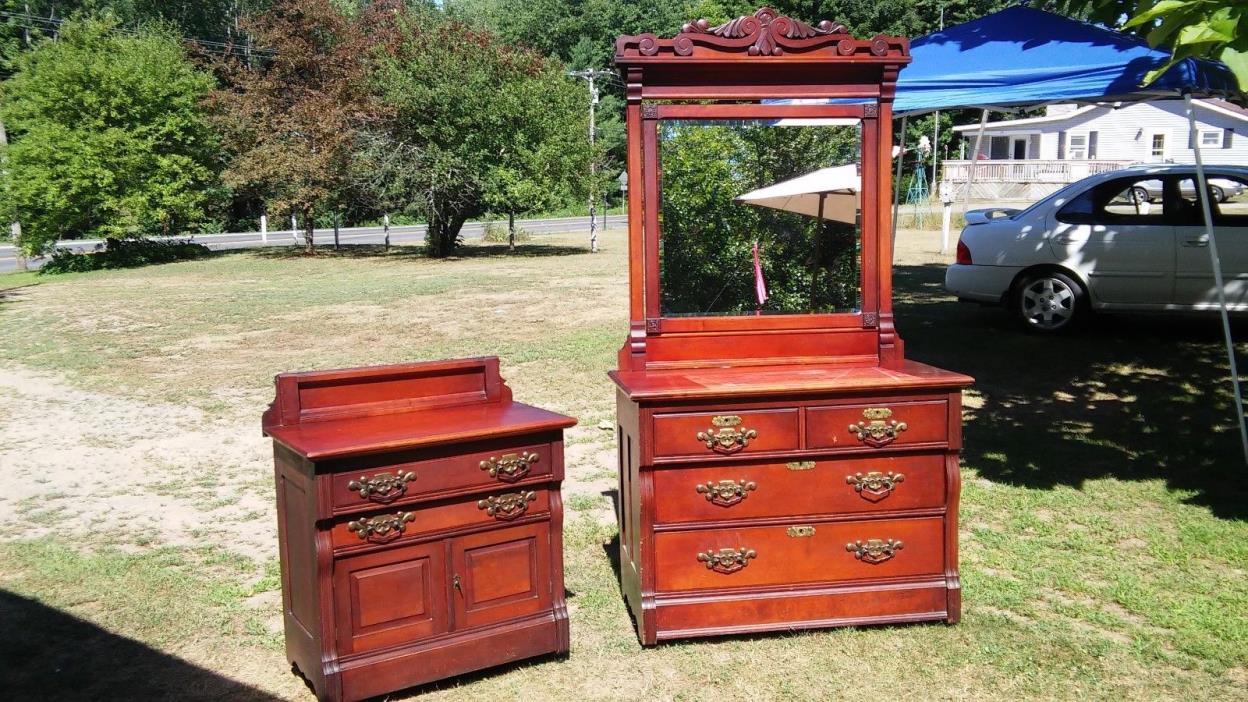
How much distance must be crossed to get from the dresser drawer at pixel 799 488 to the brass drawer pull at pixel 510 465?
0.57 m

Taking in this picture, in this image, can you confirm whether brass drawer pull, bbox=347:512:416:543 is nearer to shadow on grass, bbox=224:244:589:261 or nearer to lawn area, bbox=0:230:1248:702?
lawn area, bbox=0:230:1248:702

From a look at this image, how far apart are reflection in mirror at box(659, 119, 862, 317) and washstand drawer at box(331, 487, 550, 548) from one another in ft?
3.93

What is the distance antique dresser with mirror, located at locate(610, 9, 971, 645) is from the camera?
13.6ft

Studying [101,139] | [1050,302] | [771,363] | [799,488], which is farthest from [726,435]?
[101,139]

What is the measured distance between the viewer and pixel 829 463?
421cm

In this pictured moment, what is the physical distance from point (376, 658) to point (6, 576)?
8.27 feet

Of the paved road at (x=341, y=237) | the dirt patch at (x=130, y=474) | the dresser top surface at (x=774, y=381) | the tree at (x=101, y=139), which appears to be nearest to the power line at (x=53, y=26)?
the paved road at (x=341, y=237)

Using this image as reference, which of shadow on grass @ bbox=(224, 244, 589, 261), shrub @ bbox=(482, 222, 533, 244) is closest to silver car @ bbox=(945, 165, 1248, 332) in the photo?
shadow on grass @ bbox=(224, 244, 589, 261)

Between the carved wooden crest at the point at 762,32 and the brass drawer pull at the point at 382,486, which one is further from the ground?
the carved wooden crest at the point at 762,32

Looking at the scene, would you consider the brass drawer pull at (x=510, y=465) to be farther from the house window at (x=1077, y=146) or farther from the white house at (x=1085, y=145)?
the house window at (x=1077, y=146)

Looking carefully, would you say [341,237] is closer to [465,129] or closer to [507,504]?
[465,129]

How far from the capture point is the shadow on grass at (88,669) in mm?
3777

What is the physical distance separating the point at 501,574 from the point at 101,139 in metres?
23.2

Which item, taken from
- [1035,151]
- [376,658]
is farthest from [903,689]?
[1035,151]
